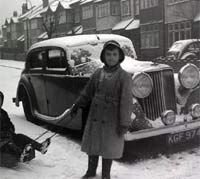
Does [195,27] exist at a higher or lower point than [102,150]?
higher

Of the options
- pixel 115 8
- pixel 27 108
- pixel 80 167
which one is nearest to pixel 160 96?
pixel 80 167

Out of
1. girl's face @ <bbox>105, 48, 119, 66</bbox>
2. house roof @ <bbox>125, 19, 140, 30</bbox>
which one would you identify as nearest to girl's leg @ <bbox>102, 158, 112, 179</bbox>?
girl's face @ <bbox>105, 48, 119, 66</bbox>

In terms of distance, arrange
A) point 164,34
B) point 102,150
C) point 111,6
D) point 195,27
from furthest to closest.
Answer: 1. point 111,6
2. point 164,34
3. point 195,27
4. point 102,150

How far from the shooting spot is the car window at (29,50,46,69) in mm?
6078

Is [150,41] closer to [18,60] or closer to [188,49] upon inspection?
[188,49]

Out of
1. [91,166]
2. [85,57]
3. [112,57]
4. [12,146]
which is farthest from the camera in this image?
[85,57]

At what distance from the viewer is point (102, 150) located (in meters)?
3.52

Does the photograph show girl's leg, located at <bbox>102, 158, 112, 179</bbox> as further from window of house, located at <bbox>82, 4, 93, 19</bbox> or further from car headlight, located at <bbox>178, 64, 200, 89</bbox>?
window of house, located at <bbox>82, 4, 93, 19</bbox>

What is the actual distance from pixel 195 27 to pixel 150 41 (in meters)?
5.62

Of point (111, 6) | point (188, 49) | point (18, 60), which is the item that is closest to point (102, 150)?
point (18, 60)

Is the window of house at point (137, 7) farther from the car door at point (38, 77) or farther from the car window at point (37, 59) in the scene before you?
the car door at point (38, 77)

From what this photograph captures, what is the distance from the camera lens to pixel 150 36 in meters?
27.1

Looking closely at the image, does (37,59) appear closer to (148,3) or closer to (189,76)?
(189,76)

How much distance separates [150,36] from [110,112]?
24.2m
